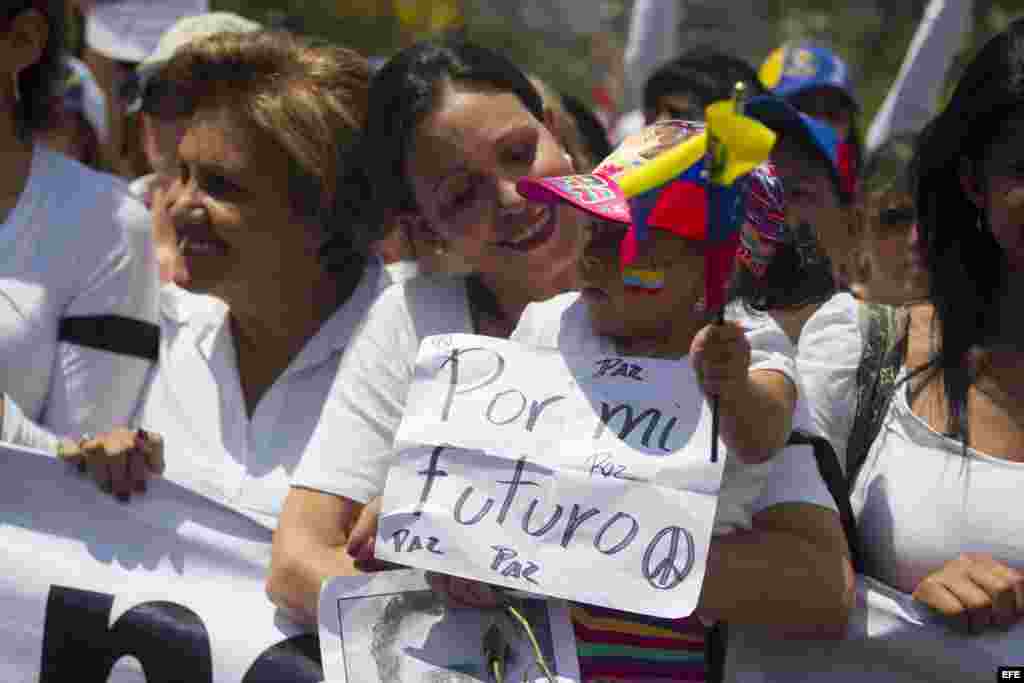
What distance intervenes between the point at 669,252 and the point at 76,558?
1.42m

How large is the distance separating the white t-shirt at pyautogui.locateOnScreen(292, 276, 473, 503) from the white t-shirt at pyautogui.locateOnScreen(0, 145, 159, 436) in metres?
0.62

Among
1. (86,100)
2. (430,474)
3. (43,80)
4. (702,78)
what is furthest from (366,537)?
(86,100)

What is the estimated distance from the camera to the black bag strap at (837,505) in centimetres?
255

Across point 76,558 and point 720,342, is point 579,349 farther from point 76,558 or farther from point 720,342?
point 76,558

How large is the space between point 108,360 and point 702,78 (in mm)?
Answer: 2312

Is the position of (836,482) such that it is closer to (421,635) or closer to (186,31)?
(421,635)

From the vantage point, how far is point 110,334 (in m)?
3.37

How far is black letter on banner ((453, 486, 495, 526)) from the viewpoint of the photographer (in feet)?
8.18

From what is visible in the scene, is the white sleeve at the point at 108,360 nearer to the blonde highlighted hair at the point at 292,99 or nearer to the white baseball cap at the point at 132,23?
the blonde highlighted hair at the point at 292,99

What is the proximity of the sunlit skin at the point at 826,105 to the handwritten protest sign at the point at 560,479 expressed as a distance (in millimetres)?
2880

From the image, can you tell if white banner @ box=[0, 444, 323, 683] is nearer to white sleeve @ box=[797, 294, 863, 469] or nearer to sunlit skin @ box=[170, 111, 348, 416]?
sunlit skin @ box=[170, 111, 348, 416]

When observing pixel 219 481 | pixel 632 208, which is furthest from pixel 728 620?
pixel 219 481

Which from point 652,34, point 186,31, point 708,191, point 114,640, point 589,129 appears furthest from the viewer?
point 652,34

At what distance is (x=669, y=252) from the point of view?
2.44 meters
